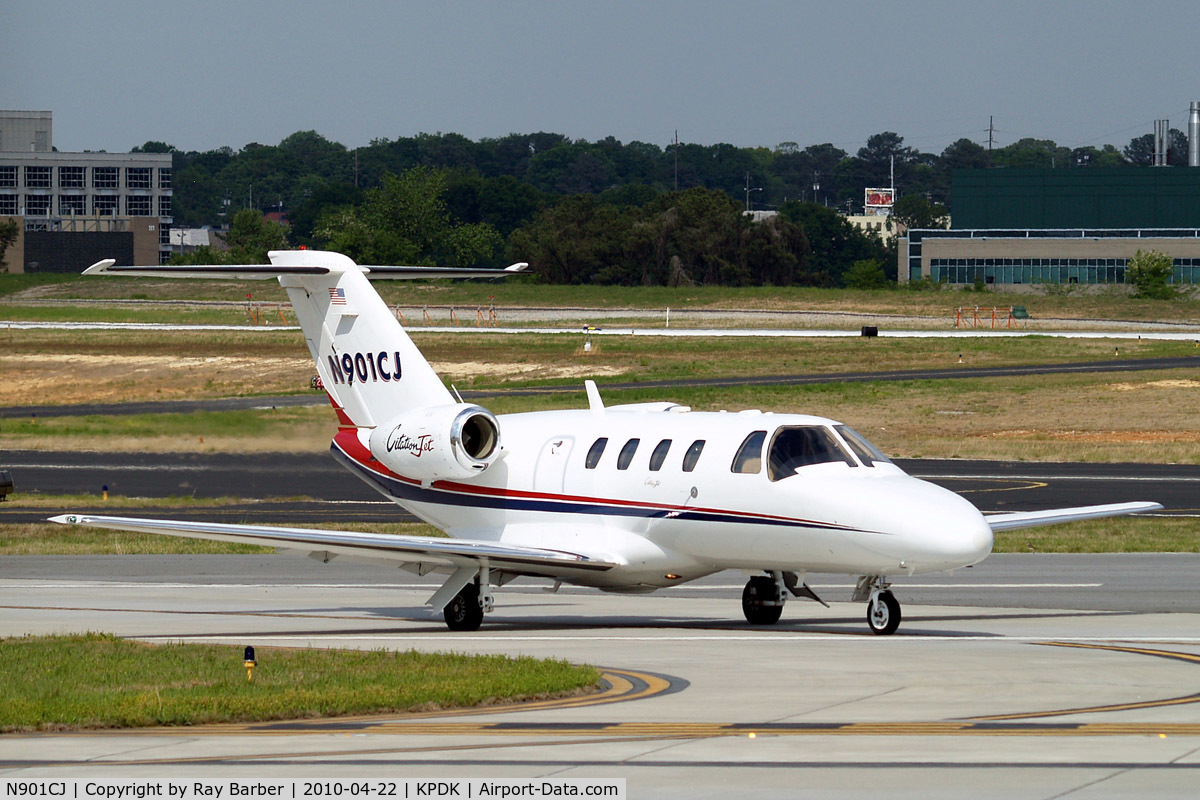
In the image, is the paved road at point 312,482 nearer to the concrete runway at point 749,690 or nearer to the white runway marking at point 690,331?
the concrete runway at point 749,690

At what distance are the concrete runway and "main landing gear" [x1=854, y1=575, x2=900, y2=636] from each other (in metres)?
0.30

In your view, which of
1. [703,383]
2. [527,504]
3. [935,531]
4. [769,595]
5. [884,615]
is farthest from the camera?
[703,383]

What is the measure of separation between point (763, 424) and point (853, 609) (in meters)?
4.54

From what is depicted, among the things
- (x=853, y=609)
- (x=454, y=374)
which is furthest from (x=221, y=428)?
(x=454, y=374)

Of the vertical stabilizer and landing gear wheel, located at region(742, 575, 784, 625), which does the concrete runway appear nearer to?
landing gear wheel, located at region(742, 575, 784, 625)

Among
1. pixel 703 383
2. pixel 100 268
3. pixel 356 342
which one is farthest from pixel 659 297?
pixel 100 268

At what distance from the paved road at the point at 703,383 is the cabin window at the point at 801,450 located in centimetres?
4031

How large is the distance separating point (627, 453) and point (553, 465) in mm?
1258

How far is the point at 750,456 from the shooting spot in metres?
21.9

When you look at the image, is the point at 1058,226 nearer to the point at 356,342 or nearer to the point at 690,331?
the point at 690,331

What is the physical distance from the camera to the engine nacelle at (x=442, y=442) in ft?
79.0

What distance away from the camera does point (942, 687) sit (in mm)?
16344

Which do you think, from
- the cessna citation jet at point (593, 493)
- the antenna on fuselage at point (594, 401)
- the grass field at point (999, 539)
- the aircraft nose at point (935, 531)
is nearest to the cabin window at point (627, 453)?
the cessna citation jet at point (593, 493)

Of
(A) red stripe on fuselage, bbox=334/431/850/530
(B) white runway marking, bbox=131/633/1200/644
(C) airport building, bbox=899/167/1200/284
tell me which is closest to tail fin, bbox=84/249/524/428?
(A) red stripe on fuselage, bbox=334/431/850/530
